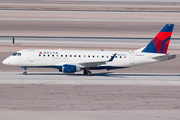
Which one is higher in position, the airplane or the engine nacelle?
the airplane

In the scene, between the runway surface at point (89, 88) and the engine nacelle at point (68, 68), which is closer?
the runway surface at point (89, 88)

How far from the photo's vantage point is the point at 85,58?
41.6 meters

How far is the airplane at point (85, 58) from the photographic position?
41.0 m

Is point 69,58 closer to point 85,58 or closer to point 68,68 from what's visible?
point 68,68

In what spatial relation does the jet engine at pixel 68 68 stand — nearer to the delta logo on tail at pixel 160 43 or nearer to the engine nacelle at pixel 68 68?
the engine nacelle at pixel 68 68

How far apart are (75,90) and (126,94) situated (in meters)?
5.02

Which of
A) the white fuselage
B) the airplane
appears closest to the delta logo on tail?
the airplane

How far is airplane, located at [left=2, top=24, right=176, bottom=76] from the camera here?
41031mm

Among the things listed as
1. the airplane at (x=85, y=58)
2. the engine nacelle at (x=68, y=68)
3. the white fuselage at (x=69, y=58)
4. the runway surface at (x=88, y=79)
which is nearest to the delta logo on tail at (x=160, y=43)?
the airplane at (x=85, y=58)

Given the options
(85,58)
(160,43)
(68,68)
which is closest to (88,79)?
(68,68)

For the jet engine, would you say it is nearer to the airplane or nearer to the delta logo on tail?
the airplane

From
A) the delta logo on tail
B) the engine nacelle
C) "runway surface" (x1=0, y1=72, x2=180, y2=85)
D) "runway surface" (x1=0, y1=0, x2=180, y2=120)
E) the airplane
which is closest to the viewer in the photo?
"runway surface" (x1=0, y1=0, x2=180, y2=120)

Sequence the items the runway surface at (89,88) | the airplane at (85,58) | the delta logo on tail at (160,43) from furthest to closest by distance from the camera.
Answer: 1. the delta logo on tail at (160,43)
2. the airplane at (85,58)
3. the runway surface at (89,88)

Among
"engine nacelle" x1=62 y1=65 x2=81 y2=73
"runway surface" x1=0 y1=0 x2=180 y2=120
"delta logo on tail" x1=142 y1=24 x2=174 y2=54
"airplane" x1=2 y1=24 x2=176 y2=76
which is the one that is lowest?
"runway surface" x1=0 y1=0 x2=180 y2=120
